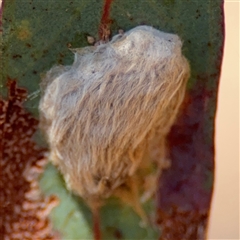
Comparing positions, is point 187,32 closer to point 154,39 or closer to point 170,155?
point 154,39

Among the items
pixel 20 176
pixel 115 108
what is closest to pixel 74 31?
pixel 115 108

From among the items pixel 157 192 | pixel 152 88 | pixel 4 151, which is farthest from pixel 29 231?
pixel 152 88

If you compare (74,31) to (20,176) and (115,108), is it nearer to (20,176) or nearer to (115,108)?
(115,108)

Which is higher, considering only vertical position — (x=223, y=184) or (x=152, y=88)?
(x=152, y=88)

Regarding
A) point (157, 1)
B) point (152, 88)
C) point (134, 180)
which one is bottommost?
point (134, 180)

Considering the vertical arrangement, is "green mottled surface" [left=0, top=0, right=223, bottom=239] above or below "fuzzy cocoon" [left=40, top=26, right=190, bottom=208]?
above
